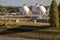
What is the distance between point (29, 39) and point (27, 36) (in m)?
Answer: 1.20

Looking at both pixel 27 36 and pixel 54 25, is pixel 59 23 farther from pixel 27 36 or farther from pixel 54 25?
pixel 27 36

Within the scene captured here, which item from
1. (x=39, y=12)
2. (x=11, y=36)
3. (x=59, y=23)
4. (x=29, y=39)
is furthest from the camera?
(x=39, y=12)

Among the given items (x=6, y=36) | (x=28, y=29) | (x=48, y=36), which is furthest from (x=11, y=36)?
(x=48, y=36)

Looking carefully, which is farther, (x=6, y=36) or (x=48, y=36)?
(x=6, y=36)

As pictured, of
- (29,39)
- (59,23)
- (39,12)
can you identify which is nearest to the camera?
(29,39)

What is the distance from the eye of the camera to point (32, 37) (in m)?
20.2

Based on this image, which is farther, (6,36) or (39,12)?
(39,12)

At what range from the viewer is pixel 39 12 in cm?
Answer: 3609

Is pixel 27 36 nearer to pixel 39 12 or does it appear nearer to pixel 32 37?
pixel 32 37

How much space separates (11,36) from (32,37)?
6.88ft

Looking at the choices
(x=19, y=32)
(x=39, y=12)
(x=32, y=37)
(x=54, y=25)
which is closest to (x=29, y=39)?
(x=32, y=37)

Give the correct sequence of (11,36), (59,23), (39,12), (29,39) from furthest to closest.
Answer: (39,12) < (59,23) < (11,36) < (29,39)

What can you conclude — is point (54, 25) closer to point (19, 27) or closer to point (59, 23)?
point (59, 23)

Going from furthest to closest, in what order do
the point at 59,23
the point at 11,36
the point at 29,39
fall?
1. the point at 59,23
2. the point at 11,36
3. the point at 29,39
